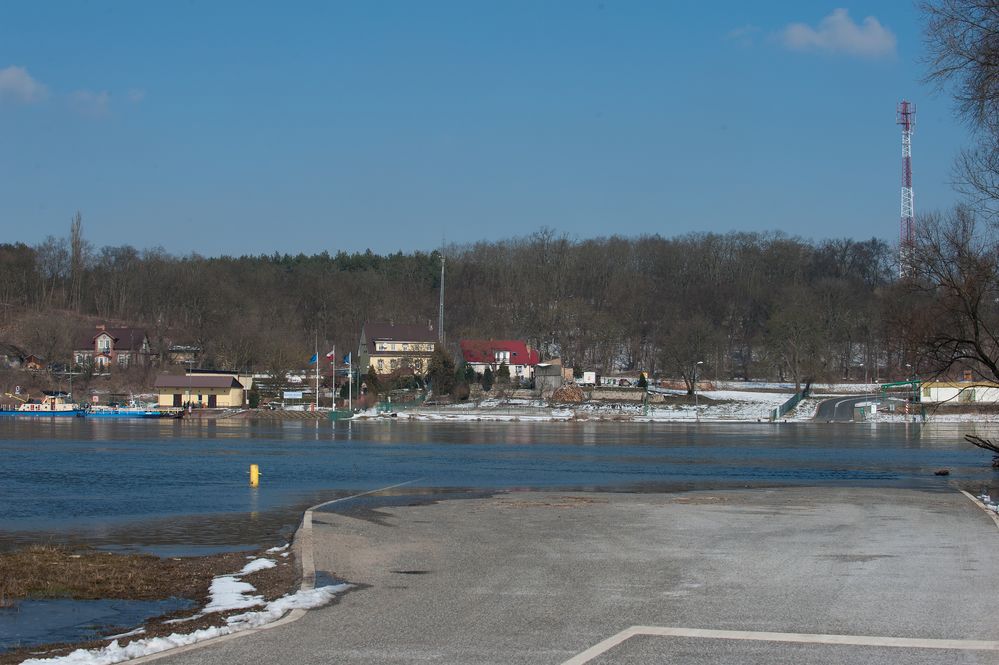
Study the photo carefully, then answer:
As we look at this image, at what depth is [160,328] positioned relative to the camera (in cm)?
14650

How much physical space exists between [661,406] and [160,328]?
243 ft

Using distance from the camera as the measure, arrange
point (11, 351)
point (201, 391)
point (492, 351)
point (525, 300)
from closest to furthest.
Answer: point (201, 391)
point (11, 351)
point (492, 351)
point (525, 300)

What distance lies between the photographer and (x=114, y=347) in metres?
139

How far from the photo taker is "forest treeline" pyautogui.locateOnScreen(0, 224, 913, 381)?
13650cm

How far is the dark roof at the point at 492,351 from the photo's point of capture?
13362cm

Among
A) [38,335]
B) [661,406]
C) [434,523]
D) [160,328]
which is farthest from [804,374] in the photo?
[434,523]

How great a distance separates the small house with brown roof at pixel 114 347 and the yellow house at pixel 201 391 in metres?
20.1

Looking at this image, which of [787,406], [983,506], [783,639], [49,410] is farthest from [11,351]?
[783,639]

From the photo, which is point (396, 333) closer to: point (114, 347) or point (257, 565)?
point (114, 347)

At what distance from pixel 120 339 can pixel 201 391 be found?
96.5 feet

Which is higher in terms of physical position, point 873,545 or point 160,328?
point 160,328

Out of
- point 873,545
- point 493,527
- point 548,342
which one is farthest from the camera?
point 548,342

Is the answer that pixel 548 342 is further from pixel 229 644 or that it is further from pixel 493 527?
pixel 229 644

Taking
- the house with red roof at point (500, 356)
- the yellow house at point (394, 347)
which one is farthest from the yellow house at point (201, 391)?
the house with red roof at point (500, 356)
